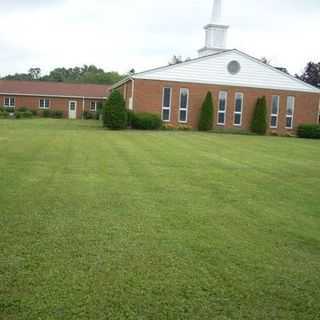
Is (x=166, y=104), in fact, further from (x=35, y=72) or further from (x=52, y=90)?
(x=35, y=72)

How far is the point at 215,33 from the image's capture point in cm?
3847

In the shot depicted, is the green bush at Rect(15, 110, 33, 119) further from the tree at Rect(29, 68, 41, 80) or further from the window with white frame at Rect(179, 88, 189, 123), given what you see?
the tree at Rect(29, 68, 41, 80)

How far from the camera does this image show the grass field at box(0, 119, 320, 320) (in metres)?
4.30

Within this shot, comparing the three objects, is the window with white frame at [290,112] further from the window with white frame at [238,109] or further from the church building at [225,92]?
the window with white frame at [238,109]

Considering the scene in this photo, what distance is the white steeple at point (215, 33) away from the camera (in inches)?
1494

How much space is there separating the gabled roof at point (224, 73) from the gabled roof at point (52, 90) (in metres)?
18.8

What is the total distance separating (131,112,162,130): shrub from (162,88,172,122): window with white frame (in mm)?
2499

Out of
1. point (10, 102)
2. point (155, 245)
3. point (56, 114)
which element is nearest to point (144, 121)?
point (56, 114)

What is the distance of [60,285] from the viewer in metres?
4.57

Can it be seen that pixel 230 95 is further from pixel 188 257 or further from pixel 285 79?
pixel 188 257

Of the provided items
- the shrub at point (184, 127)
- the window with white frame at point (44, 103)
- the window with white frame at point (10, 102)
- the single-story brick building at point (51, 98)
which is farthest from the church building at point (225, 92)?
the window with white frame at point (10, 102)

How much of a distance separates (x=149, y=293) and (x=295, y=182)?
749cm

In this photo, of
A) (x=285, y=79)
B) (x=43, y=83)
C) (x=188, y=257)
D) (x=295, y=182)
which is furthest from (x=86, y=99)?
(x=188, y=257)

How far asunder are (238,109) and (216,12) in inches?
322
